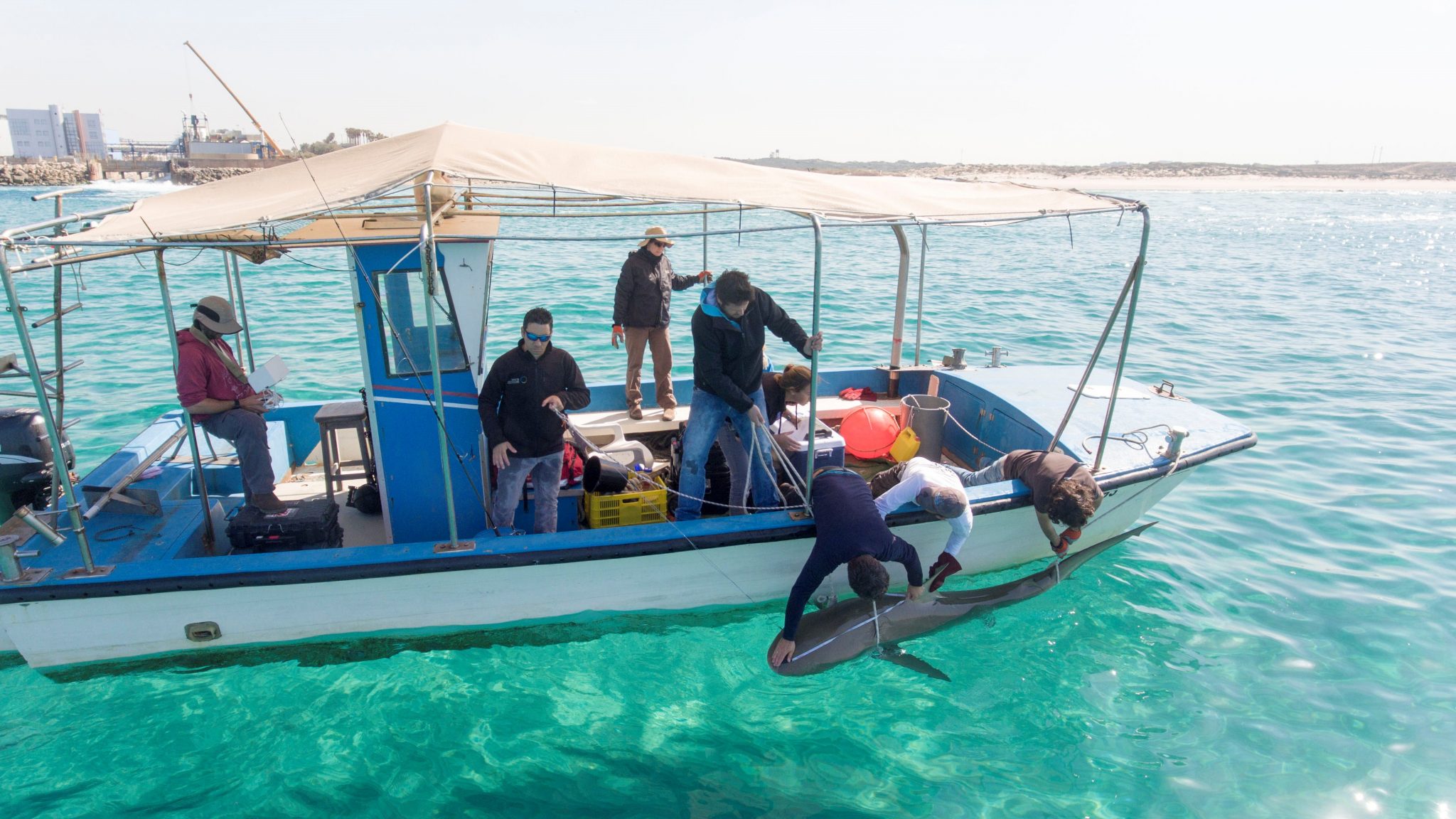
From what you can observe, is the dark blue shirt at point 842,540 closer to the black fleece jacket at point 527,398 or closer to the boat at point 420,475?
the boat at point 420,475

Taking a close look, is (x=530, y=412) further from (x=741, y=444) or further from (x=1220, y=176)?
(x=1220, y=176)

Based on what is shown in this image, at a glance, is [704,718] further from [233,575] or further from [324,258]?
[324,258]

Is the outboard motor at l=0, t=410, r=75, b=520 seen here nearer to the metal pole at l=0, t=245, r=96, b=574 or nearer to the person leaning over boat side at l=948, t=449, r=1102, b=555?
the metal pole at l=0, t=245, r=96, b=574

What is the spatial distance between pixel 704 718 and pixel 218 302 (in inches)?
158

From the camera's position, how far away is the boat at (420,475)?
4684 mm

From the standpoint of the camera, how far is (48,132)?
130 m

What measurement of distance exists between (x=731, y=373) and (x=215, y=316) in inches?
128

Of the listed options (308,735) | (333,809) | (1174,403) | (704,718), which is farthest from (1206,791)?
(308,735)

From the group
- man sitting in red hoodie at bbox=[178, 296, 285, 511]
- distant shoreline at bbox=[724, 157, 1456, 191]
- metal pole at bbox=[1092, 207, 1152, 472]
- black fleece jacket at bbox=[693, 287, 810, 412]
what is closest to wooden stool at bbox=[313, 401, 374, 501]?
man sitting in red hoodie at bbox=[178, 296, 285, 511]

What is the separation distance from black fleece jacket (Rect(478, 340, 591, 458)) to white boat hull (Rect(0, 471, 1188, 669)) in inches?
32.4

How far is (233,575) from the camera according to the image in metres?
4.85

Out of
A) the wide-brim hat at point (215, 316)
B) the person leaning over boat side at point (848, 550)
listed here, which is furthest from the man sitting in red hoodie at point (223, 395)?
the person leaning over boat side at point (848, 550)

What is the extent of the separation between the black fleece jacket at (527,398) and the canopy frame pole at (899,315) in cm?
358

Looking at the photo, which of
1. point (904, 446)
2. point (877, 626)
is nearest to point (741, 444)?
point (877, 626)
